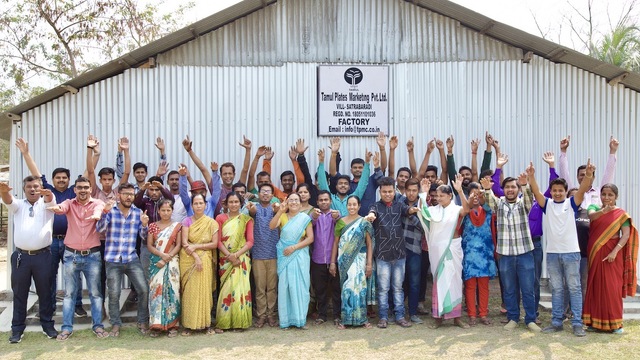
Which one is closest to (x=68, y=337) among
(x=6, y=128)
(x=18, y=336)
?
(x=18, y=336)

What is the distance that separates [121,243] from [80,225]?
0.48m

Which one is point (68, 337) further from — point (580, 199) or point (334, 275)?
point (580, 199)

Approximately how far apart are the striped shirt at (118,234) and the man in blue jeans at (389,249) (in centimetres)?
260

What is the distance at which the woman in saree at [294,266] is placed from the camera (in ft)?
20.3

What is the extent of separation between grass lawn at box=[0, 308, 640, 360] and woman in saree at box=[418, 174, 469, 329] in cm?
27

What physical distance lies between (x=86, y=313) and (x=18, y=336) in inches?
34.0

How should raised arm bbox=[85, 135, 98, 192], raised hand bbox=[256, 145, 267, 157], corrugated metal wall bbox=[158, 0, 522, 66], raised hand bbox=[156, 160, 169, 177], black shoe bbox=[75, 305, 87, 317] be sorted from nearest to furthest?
black shoe bbox=[75, 305, 87, 317]
raised arm bbox=[85, 135, 98, 192]
raised hand bbox=[156, 160, 169, 177]
raised hand bbox=[256, 145, 267, 157]
corrugated metal wall bbox=[158, 0, 522, 66]

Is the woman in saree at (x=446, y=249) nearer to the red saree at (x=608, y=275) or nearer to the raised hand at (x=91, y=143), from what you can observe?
the red saree at (x=608, y=275)

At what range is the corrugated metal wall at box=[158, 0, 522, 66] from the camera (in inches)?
317

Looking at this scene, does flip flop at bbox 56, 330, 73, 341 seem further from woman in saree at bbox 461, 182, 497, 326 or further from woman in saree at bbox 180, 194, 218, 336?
woman in saree at bbox 461, 182, 497, 326

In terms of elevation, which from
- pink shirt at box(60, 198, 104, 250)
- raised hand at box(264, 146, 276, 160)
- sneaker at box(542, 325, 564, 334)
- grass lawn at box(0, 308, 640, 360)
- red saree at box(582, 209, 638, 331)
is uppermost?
raised hand at box(264, 146, 276, 160)

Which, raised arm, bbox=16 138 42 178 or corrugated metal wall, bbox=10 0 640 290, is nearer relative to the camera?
raised arm, bbox=16 138 42 178

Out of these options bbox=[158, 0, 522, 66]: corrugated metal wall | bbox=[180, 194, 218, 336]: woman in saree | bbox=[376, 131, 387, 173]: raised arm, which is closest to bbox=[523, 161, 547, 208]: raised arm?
bbox=[376, 131, 387, 173]: raised arm

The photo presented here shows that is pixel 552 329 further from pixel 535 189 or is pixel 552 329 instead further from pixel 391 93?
pixel 391 93
